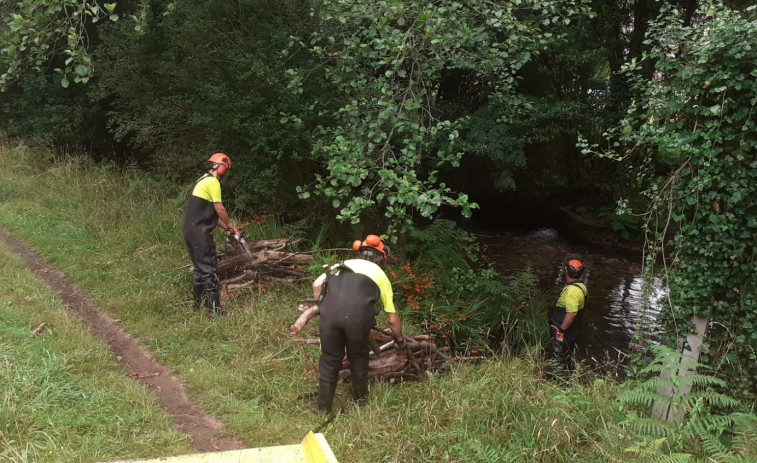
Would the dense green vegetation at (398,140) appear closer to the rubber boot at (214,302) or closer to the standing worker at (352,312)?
the rubber boot at (214,302)

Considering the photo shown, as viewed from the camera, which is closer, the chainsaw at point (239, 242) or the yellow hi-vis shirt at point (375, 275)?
the yellow hi-vis shirt at point (375, 275)

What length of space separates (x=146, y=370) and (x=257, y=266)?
→ 2.43 metres

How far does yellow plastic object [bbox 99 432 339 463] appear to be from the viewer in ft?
9.60

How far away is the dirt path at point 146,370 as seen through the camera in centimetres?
453

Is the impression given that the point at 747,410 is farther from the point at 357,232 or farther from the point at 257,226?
the point at 257,226

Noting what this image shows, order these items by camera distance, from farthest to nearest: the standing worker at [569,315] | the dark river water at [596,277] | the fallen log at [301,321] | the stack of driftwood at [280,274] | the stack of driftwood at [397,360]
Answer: the dark river water at [596,277] → the standing worker at [569,315] → the stack of driftwood at [280,274] → the stack of driftwood at [397,360] → the fallen log at [301,321]

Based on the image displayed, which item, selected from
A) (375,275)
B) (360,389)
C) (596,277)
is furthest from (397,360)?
(596,277)

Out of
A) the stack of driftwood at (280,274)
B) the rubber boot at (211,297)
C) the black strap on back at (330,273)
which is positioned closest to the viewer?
the black strap on back at (330,273)

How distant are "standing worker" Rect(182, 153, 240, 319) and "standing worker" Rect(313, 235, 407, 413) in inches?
94.2

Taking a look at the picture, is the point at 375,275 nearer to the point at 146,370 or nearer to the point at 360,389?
the point at 360,389

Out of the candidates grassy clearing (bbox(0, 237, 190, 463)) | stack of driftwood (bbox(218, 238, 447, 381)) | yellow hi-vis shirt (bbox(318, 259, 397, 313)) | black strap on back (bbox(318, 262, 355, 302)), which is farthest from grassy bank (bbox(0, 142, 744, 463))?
black strap on back (bbox(318, 262, 355, 302))

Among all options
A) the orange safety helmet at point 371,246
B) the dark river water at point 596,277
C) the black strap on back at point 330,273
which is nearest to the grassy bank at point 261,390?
the black strap on back at point 330,273

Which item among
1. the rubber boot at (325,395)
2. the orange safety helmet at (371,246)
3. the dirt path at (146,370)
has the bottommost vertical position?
the dirt path at (146,370)

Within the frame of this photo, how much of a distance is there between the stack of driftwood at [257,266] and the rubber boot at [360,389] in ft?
9.66
